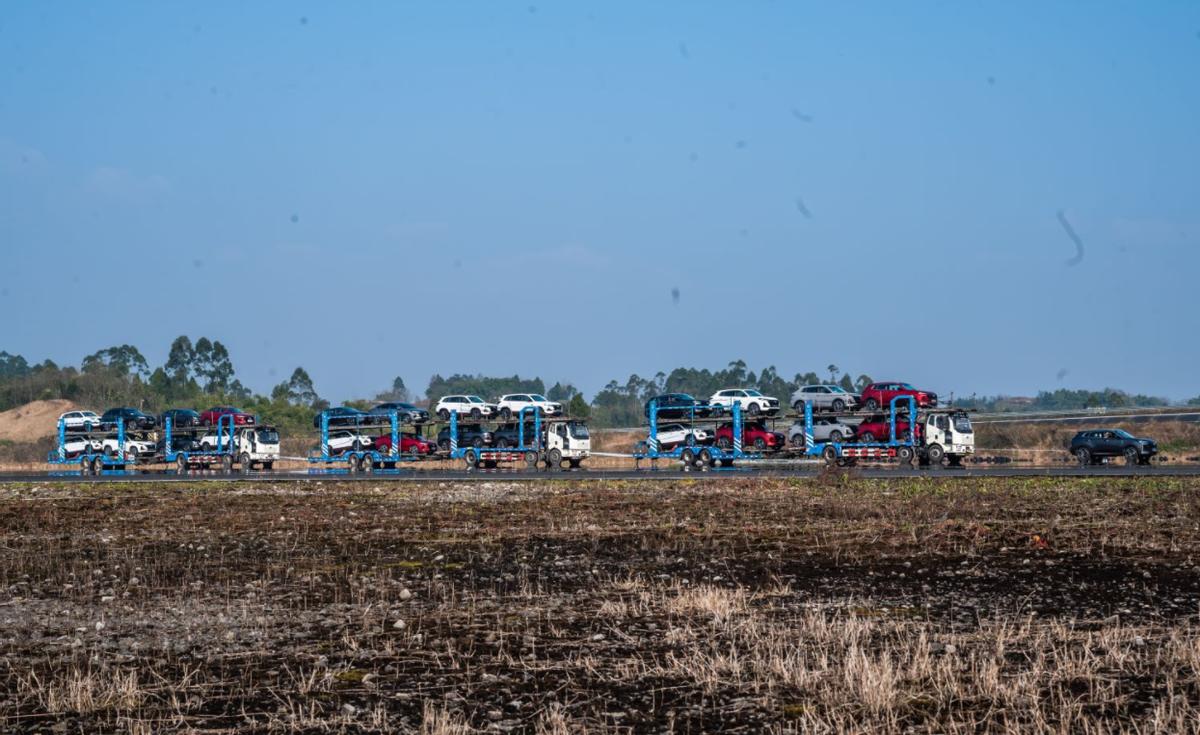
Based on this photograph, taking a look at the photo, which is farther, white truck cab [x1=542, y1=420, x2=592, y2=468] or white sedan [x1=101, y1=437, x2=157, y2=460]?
white sedan [x1=101, y1=437, x2=157, y2=460]

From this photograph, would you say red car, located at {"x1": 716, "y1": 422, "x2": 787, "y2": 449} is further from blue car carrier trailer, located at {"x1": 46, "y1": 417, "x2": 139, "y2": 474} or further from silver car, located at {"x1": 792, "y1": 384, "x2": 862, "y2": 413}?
blue car carrier trailer, located at {"x1": 46, "y1": 417, "x2": 139, "y2": 474}

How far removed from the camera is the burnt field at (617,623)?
10.6 metres

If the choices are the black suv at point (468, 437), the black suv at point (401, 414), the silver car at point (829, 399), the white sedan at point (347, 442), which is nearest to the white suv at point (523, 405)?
the black suv at point (468, 437)

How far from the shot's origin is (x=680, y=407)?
58.4 metres

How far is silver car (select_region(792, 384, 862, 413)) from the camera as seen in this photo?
5494 cm

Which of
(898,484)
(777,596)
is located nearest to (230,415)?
(898,484)

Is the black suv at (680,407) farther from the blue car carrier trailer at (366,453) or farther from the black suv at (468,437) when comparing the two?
the blue car carrier trailer at (366,453)

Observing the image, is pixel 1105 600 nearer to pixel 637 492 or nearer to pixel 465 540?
pixel 465 540

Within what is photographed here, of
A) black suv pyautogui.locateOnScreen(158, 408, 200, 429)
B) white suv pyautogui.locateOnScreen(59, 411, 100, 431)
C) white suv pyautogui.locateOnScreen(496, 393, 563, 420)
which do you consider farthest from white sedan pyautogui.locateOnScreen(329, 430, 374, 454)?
white suv pyautogui.locateOnScreen(59, 411, 100, 431)

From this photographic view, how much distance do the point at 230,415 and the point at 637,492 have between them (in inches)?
1371

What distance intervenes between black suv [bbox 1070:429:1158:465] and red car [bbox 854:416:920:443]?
8.96 meters

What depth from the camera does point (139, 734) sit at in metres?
9.98

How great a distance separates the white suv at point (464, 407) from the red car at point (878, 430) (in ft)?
56.3

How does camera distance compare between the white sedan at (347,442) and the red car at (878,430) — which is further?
the white sedan at (347,442)
